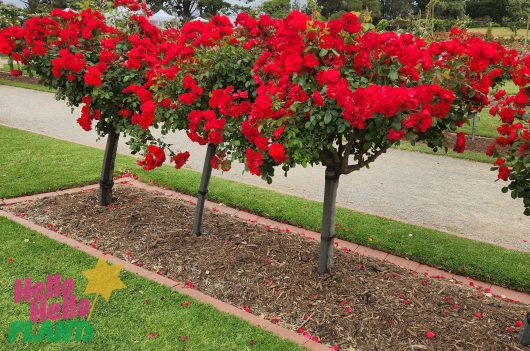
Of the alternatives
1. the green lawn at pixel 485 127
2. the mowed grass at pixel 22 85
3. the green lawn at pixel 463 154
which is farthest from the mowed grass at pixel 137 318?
the mowed grass at pixel 22 85

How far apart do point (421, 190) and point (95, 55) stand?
4.71 m

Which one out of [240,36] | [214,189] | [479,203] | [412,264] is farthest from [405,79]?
[479,203]

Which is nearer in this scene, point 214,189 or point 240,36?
point 240,36

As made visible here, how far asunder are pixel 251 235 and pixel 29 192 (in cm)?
283

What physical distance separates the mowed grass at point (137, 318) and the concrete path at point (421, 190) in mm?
3098

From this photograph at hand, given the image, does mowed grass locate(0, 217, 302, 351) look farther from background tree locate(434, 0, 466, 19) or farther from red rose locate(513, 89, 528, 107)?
background tree locate(434, 0, 466, 19)

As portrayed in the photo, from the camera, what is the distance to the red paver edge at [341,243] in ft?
12.9

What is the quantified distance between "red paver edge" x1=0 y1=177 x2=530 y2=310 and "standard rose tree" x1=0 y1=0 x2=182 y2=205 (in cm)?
146

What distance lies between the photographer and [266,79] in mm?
3424

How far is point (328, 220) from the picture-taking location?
3.62 meters

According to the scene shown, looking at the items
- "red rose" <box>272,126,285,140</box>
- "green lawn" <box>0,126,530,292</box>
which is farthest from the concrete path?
"red rose" <box>272,126,285,140</box>

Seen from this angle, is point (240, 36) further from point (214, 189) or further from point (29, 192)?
point (29, 192)

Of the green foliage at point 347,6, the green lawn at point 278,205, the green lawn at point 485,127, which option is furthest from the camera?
the green foliage at point 347,6

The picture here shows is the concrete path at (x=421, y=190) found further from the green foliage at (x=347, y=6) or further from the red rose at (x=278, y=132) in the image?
the green foliage at (x=347, y=6)
